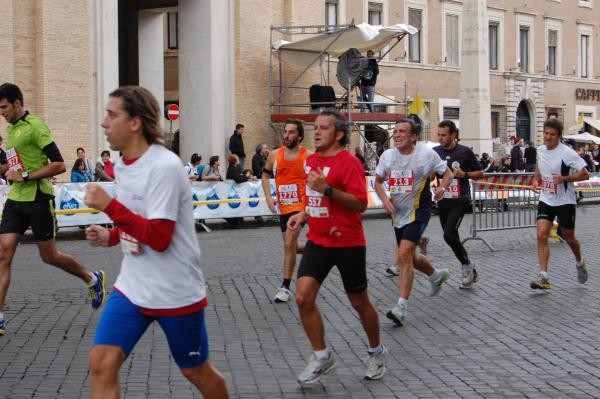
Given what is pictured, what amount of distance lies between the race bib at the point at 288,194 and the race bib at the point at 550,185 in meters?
2.80

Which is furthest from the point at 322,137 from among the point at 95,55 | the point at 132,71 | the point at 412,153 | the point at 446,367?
the point at 132,71

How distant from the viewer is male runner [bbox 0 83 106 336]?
359 inches

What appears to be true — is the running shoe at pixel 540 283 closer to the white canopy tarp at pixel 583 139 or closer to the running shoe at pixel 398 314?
the running shoe at pixel 398 314

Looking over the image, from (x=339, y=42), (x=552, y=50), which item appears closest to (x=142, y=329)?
(x=339, y=42)

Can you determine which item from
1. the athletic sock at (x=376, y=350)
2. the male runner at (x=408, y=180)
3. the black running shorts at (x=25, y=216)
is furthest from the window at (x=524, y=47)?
the athletic sock at (x=376, y=350)

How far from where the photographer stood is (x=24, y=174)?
918cm

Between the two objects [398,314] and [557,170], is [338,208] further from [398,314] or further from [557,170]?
[557,170]

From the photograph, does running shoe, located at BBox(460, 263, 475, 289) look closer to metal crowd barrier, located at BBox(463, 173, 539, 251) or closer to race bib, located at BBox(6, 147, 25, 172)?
race bib, located at BBox(6, 147, 25, 172)

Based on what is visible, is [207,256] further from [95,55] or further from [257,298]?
[95,55]

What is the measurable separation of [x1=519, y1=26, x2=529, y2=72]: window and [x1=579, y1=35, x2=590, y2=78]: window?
493 centimetres

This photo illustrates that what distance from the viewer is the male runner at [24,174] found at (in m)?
9.12

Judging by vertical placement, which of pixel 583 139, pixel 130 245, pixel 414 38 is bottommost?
pixel 130 245

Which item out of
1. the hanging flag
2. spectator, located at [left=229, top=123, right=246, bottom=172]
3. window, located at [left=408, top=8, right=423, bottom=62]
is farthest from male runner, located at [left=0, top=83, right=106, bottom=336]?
window, located at [left=408, top=8, right=423, bottom=62]

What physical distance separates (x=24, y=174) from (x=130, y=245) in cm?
435
